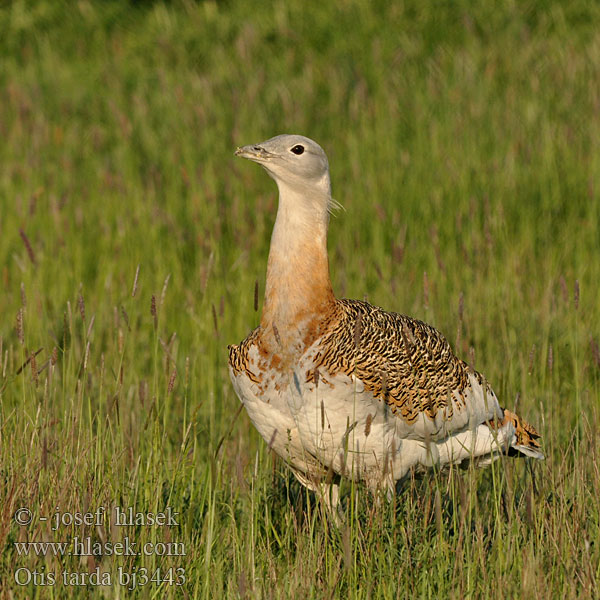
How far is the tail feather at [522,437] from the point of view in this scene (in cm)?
393

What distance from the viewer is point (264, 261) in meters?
5.68

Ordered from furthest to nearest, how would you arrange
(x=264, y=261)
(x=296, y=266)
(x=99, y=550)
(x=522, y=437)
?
(x=264, y=261), (x=522, y=437), (x=296, y=266), (x=99, y=550)

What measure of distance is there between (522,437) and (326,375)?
0.87 meters

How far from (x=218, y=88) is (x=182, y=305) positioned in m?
2.98

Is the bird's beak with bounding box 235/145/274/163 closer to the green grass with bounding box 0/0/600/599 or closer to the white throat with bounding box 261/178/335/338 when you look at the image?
the white throat with bounding box 261/178/335/338

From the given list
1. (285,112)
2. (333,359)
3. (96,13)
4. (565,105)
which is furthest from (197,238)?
(96,13)

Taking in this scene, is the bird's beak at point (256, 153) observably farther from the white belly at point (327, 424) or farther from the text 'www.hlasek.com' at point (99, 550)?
the text 'www.hlasek.com' at point (99, 550)

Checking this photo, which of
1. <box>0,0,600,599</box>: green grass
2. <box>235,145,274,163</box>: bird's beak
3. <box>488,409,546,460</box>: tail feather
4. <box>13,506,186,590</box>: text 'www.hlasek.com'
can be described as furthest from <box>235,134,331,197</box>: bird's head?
<box>13,506,186,590</box>: text 'www.hlasek.com'

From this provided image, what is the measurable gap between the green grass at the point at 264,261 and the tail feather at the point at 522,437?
0.09 meters

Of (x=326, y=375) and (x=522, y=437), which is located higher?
(x=326, y=375)

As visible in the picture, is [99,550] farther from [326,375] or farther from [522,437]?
[522,437]

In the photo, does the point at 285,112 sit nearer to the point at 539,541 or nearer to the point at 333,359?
the point at 333,359

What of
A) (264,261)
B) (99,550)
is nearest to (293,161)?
(99,550)

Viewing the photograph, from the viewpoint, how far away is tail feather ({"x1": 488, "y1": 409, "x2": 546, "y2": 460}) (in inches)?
155
